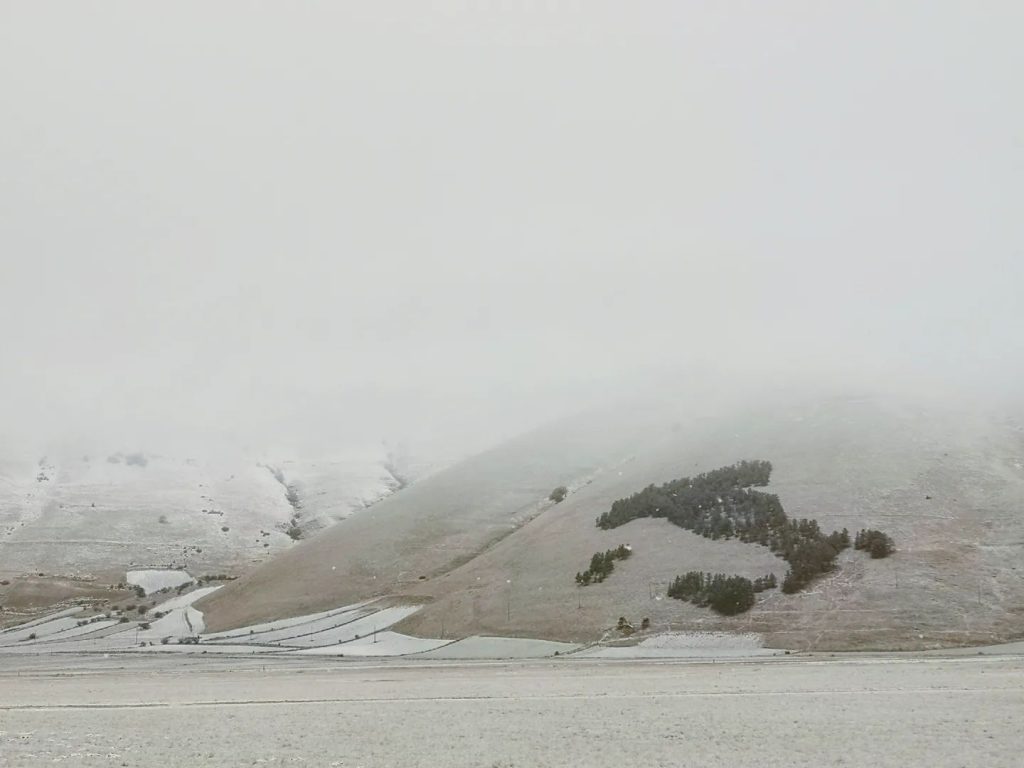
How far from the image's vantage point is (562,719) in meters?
20.8

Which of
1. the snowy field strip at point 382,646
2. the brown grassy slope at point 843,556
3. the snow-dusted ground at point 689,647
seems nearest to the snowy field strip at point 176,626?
the snowy field strip at point 382,646

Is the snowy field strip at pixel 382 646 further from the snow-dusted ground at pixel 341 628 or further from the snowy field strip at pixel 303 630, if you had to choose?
the snowy field strip at pixel 303 630

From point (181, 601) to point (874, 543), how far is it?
76.5 meters

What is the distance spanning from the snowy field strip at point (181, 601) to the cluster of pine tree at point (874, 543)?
71826mm

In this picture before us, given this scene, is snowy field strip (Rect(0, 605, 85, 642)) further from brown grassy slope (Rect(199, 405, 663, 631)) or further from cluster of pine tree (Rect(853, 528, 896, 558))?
cluster of pine tree (Rect(853, 528, 896, 558))

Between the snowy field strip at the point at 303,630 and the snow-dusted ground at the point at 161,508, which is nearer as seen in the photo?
the snowy field strip at the point at 303,630

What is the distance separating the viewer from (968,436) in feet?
217

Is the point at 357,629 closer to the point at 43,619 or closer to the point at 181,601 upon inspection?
the point at 181,601

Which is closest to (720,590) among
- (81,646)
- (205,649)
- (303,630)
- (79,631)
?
(303,630)

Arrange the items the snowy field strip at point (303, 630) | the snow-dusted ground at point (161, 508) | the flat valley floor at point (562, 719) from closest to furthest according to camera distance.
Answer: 1. the flat valley floor at point (562, 719)
2. the snowy field strip at point (303, 630)
3. the snow-dusted ground at point (161, 508)

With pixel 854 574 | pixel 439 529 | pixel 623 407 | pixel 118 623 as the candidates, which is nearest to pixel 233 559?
pixel 118 623

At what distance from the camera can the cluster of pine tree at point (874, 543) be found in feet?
151

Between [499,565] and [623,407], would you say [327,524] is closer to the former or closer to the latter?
[623,407]

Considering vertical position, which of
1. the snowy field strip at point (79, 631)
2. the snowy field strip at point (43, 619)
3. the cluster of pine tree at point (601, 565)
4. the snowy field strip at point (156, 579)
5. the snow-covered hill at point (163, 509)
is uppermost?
the snow-covered hill at point (163, 509)
